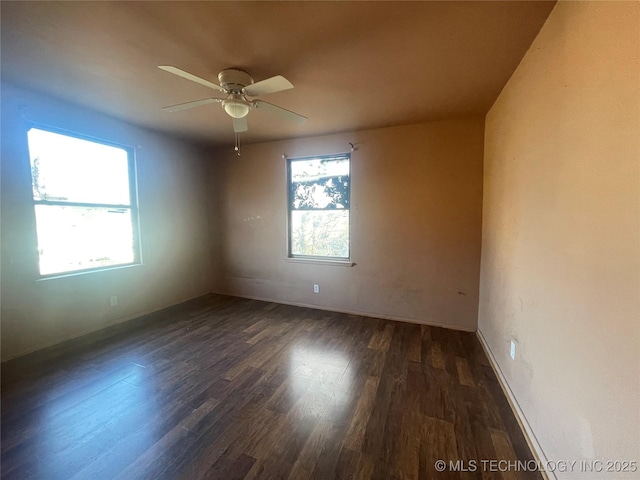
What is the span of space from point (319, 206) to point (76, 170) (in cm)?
296

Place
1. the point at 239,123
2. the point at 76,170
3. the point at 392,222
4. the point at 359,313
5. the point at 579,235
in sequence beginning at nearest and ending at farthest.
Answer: the point at 579,235 < the point at 239,123 < the point at 76,170 < the point at 392,222 < the point at 359,313

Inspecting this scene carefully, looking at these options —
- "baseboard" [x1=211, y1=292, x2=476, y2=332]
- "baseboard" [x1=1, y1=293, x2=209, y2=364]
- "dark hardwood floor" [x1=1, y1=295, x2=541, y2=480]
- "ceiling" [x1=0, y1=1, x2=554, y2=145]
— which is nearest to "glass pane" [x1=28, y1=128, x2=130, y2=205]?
"ceiling" [x1=0, y1=1, x2=554, y2=145]

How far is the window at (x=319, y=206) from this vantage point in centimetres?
371

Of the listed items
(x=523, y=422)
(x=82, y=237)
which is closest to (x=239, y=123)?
(x=82, y=237)

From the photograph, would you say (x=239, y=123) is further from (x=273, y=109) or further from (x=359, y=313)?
(x=359, y=313)

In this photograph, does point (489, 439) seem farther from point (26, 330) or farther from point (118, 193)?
point (118, 193)

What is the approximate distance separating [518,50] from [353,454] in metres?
2.87

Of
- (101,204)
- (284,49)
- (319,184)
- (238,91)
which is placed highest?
(284,49)

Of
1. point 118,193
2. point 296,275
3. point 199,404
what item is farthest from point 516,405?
point 118,193

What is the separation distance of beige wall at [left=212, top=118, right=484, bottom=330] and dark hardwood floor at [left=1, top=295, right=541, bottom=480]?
0.67 m

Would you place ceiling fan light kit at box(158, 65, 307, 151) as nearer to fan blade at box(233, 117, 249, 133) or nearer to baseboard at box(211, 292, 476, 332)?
fan blade at box(233, 117, 249, 133)

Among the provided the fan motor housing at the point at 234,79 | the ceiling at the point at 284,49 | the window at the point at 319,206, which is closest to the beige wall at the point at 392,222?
the window at the point at 319,206

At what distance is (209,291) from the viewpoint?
15.4 feet

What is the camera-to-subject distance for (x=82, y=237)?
296 centimetres
